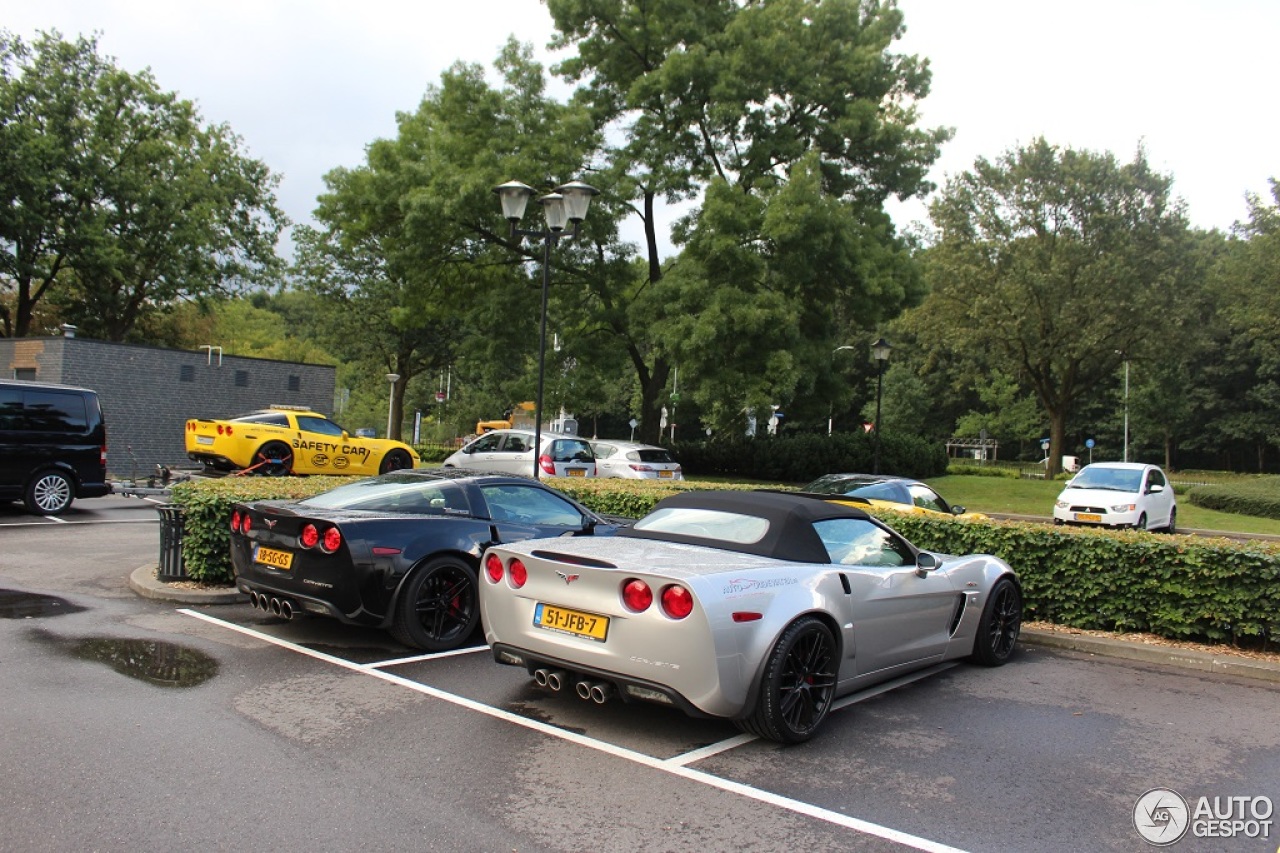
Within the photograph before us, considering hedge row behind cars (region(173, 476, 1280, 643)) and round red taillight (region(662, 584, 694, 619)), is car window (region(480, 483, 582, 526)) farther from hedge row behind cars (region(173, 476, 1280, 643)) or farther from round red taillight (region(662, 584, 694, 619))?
round red taillight (region(662, 584, 694, 619))

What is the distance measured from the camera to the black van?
13.5m

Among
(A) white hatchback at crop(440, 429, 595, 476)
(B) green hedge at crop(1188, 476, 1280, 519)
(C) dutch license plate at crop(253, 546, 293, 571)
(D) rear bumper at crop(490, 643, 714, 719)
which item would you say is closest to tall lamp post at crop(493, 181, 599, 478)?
(C) dutch license plate at crop(253, 546, 293, 571)

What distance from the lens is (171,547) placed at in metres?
8.66

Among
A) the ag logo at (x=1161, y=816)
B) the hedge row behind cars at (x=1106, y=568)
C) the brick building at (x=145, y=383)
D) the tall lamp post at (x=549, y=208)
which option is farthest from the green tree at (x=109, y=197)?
the ag logo at (x=1161, y=816)

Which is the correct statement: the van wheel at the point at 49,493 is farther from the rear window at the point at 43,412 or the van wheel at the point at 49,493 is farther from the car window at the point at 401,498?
the car window at the point at 401,498

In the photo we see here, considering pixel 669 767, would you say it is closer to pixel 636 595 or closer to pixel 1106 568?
pixel 636 595

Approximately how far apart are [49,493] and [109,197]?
901 inches

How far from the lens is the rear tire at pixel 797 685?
468cm

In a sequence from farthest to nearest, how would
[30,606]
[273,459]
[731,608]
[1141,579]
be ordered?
[273,459] < [1141,579] < [30,606] < [731,608]

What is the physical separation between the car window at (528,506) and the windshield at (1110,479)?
16413 mm

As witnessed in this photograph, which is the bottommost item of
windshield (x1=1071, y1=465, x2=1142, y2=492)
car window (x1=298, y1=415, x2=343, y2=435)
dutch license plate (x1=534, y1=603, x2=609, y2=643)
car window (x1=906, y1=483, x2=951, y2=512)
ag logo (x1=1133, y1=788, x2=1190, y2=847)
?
ag logo (x1=1133, y1=788, x2=1190, y2=847)

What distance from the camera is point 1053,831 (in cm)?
388

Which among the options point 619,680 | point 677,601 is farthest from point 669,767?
point 677,601

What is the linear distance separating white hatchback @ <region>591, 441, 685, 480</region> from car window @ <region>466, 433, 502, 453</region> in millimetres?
2223
